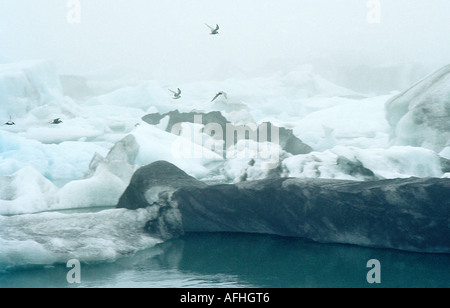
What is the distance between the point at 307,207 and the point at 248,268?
5.94 feet

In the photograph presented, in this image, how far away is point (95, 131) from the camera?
10797mm

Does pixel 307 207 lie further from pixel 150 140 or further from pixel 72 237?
pixel 72 237

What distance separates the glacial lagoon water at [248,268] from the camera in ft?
22.4

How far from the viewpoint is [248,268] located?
7465 millimetres

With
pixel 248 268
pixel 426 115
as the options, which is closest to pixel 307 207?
pixel 248 268

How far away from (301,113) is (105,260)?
496cm

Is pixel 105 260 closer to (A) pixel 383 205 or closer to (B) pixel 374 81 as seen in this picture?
(A) pixel 383 205

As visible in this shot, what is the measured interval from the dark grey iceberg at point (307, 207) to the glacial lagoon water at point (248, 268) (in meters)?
0.24

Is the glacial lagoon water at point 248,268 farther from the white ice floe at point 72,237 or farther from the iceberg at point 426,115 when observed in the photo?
the iceberg at point 426,115

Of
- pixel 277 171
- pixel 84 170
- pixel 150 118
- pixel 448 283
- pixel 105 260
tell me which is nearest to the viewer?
pixel 448 283

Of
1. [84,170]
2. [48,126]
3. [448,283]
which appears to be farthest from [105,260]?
[448,283]

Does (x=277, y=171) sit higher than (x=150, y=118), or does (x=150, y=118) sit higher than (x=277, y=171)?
(x=150, y=118)

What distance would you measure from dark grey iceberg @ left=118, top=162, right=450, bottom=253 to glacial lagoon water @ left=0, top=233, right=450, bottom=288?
242 mm

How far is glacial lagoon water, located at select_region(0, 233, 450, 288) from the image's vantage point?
6.84 m
